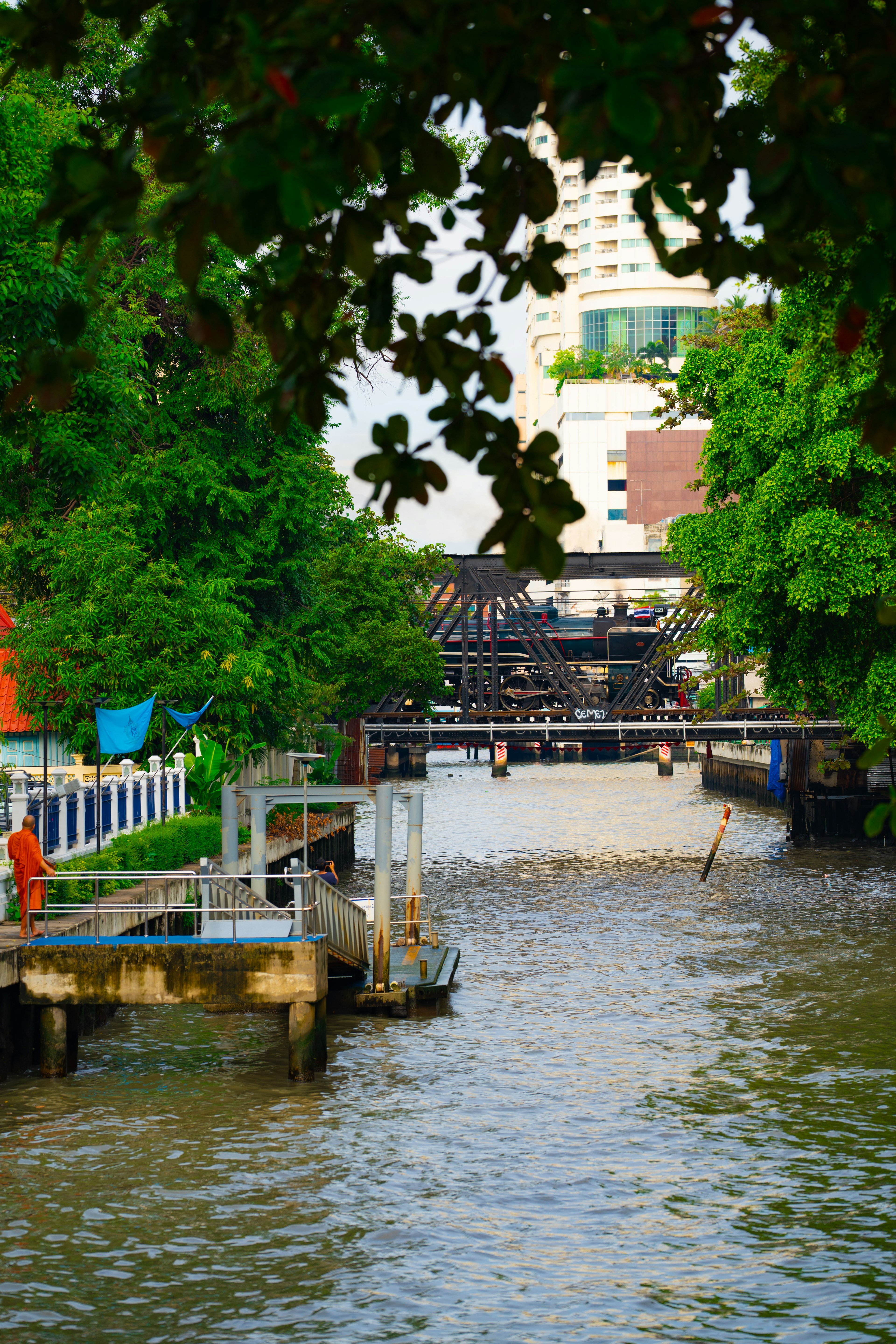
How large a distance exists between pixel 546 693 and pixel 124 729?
69493mm

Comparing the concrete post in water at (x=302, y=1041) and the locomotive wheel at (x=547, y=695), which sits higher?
the locomotive wheel at (x=547, y=695)

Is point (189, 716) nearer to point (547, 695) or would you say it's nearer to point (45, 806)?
point (45, 806)

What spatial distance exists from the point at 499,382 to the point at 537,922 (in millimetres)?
29531

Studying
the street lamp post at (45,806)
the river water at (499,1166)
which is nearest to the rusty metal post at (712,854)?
the river water at (499,1166)

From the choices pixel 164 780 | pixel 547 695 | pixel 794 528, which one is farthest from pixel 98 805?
pixel 547 695

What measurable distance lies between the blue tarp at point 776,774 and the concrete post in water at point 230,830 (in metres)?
40.0

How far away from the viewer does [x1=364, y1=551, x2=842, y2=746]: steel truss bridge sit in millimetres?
81312

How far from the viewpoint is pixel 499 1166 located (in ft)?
52.8

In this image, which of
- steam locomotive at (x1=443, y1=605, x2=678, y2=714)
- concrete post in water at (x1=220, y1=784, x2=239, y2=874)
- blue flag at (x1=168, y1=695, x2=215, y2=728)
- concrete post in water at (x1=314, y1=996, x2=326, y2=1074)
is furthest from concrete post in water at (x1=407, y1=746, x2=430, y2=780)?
concrete post in water at (x1=314, y1=996, x2=326, y2=1074)

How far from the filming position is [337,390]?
5234 millimetres

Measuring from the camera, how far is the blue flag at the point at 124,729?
2805cm

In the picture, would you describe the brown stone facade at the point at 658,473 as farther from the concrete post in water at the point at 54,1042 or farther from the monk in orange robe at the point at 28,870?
the concrete post in water at the point at 54,1042

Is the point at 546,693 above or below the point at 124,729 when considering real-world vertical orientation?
above

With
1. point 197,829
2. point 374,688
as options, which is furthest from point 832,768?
point 374,688
